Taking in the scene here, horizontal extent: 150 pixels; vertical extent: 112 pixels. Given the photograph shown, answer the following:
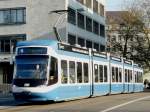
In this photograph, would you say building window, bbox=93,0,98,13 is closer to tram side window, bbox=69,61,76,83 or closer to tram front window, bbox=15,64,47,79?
tram side window, bbox=69,61,76,83

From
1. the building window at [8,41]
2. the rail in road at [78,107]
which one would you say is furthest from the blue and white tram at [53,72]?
the building window at [8,41]

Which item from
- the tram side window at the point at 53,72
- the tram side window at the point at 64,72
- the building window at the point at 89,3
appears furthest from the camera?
the building window at the point at 89,3

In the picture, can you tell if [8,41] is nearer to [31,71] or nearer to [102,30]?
[102,30]

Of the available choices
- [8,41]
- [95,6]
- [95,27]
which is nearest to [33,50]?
[8,41]

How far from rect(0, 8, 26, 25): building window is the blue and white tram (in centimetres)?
3432

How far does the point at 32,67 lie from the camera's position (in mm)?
26016

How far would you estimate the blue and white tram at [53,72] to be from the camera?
25.8 meters

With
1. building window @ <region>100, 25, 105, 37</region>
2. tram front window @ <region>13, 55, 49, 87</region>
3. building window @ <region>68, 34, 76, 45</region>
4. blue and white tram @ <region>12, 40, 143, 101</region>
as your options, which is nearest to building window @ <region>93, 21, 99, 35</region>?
building window @ <region>100, 25, 105, 37</region>

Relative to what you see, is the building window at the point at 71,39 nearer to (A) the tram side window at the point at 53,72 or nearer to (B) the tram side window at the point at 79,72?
(B) the tram side window at the point at 79,72

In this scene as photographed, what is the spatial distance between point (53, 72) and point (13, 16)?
43.0 metres

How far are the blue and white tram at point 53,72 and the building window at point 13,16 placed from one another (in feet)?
113

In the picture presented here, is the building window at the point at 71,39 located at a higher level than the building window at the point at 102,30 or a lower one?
lower

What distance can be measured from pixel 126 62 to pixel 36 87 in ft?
71.3

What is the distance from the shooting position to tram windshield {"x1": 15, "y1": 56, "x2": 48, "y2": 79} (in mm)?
25938
